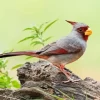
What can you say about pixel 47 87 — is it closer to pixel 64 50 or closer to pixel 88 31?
pixel 64 50

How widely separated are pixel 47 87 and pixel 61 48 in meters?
0.22

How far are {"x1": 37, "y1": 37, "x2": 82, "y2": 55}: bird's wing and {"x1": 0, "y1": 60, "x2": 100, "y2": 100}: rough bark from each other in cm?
5

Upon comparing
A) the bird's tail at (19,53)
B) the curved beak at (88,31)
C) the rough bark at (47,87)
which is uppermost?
the curved beak at (88,31)

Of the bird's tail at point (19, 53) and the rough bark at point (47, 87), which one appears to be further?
the bird's tail at point (19, 53)

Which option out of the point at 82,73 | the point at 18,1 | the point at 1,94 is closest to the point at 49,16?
the point at 18,1

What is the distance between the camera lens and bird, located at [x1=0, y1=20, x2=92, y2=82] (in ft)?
6.23

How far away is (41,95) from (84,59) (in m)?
1.75

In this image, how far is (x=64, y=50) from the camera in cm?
193

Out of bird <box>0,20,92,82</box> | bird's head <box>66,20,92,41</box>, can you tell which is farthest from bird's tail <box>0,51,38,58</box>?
bird's head <box>66,20,92,41</box>

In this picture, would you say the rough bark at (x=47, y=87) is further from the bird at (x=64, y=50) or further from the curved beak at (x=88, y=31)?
the curved beak at (x=88, y=31)

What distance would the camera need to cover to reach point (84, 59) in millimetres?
3424

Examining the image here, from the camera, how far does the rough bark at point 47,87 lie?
1712 mm

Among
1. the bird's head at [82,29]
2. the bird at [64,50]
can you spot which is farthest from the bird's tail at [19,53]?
the bird's head at [82,29]

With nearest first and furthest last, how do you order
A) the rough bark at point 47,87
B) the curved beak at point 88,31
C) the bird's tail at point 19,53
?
the rough bark at point 47,87 → the bird's tail at point 19,53 → the curved beak at point 88,31
